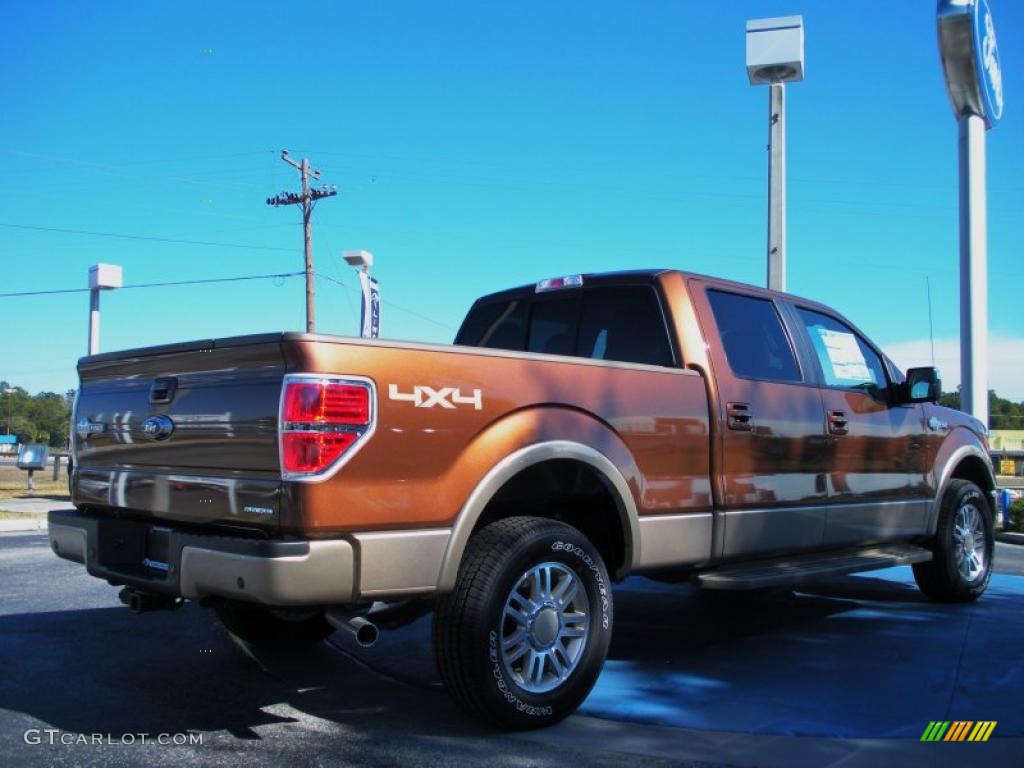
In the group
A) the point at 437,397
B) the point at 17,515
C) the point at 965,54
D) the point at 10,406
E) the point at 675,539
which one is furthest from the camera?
the point at 10,406

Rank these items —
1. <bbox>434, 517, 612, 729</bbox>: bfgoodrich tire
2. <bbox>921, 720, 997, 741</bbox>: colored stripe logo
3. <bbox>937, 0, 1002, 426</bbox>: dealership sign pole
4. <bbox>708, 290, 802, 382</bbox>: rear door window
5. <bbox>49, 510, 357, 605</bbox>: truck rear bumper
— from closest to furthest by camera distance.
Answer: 1. <bbox>49, 510, 357, 605</bbox>: truck rear bumper
2. <bbox>434, 517, 612, 729</bbox>: bfgoodrich tire
3. <bbox>921, 720, 997, 741</bbox>: colored stripe logo
4. <bbox>708, 290, 802, 382</bbox>: rear door window
5. <bbox>937, 0, 1002, 426</bbox>: dealership sign pole

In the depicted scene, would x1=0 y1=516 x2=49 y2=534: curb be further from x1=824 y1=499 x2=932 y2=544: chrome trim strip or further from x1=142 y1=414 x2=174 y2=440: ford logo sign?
x1=824 y1=499 x2=932 y2=544: chrome trim strip

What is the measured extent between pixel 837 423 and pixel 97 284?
50.2ft

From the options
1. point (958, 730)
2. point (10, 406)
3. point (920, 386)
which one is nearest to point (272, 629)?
point (958, 730)

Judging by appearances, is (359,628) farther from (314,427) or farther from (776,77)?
(776,77)

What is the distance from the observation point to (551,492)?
4074mm

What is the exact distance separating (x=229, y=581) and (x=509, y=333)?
2.87 metres

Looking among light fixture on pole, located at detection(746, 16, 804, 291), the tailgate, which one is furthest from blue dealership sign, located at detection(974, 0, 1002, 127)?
the tailgate

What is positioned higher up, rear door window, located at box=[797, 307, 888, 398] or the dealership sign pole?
the dealership sign pole

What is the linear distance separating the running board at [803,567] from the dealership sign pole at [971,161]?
9383mm

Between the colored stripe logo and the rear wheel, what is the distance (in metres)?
2.92

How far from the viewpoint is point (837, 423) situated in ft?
17.8

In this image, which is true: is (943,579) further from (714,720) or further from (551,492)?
(551,492)

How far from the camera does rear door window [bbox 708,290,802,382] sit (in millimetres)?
4977
